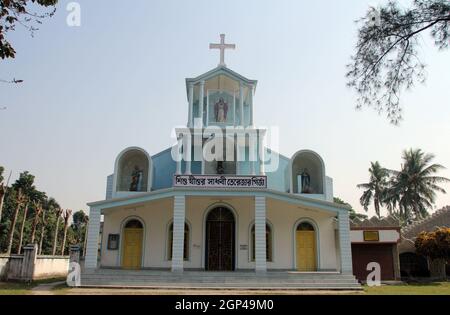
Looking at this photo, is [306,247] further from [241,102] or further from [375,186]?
[375,186]

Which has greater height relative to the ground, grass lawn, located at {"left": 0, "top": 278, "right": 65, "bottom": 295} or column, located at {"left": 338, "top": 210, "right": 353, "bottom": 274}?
column, located at {"left": 338, "top": 210, "right": 353, "bottom": 274}

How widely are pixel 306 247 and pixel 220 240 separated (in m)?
3.82

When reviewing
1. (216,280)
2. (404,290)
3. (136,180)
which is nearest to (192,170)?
(136,180)

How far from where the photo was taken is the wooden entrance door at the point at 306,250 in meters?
18.1

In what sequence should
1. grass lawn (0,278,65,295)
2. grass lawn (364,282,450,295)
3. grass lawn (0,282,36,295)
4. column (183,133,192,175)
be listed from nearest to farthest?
grass lawn (0,282,36,295)
grass lawn (0,278,65,295)
grass lawn (364,282,450,295)
column (183,133,192,175)

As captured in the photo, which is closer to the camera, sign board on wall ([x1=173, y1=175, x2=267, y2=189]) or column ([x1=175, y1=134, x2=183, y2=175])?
sign board on wall ([x1=173, y1=175, x2=267, y2=189])

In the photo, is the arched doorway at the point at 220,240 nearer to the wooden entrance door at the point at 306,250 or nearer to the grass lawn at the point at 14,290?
the wooden entrance door at the point at 306,250

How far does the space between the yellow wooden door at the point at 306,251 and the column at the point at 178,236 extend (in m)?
5.52

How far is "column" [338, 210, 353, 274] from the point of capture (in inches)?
622

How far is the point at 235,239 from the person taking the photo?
18.0 m

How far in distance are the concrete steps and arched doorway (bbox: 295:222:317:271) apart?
9.33ft

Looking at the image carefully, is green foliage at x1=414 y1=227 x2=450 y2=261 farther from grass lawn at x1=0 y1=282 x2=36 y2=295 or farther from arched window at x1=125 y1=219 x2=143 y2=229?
grass lawn at x1=0 y1=282 x2=36 y2=295

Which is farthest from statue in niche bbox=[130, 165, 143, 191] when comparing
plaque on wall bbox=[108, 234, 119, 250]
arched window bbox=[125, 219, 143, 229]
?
plaque on wall bbox=[108, 234, 119, 250]
